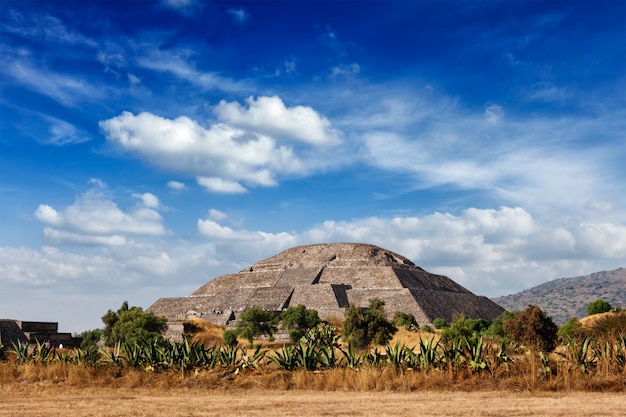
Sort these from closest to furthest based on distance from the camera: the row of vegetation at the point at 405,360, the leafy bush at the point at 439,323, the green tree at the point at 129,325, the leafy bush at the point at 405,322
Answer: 1. the row of vegetation at the point at 405,360
2. the green tree at the point at 129,325
3. the leafy bush at the point at 405,322
4. the leafy bush at the point at 439,323

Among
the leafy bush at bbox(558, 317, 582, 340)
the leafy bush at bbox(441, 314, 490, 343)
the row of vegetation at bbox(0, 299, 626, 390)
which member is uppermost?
the leafy bush at bbox(441, 314, 490, 343)

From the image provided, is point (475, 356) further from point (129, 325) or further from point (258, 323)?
point (258, 323)

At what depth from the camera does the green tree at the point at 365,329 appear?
5166cm

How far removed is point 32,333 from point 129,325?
330 inches

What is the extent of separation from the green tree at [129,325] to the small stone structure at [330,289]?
6.19 m

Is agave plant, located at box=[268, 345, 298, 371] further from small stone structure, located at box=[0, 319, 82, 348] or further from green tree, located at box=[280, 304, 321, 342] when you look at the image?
green tree, located at box=[280, 304, 321, 342]

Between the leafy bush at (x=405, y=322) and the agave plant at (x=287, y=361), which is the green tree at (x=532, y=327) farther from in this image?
the agave plant at (x=287, y=361)

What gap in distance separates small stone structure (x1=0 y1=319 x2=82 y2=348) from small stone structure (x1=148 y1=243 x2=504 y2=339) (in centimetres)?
1110

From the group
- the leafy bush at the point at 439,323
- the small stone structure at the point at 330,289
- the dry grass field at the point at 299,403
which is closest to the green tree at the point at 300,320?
the small stone structure at the point at 330,289

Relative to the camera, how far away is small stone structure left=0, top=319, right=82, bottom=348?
5294 centimetres

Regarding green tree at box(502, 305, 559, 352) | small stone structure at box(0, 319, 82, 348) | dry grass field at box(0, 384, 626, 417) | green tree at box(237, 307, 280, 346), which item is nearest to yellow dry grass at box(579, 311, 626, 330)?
green tree at box(502, 305, 559, 352)

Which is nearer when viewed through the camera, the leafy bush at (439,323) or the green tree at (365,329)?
the green tree at (365,329)

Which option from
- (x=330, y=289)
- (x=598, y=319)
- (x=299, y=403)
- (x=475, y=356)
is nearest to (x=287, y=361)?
(x=299, y=403)

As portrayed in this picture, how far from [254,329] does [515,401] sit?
53040mm
